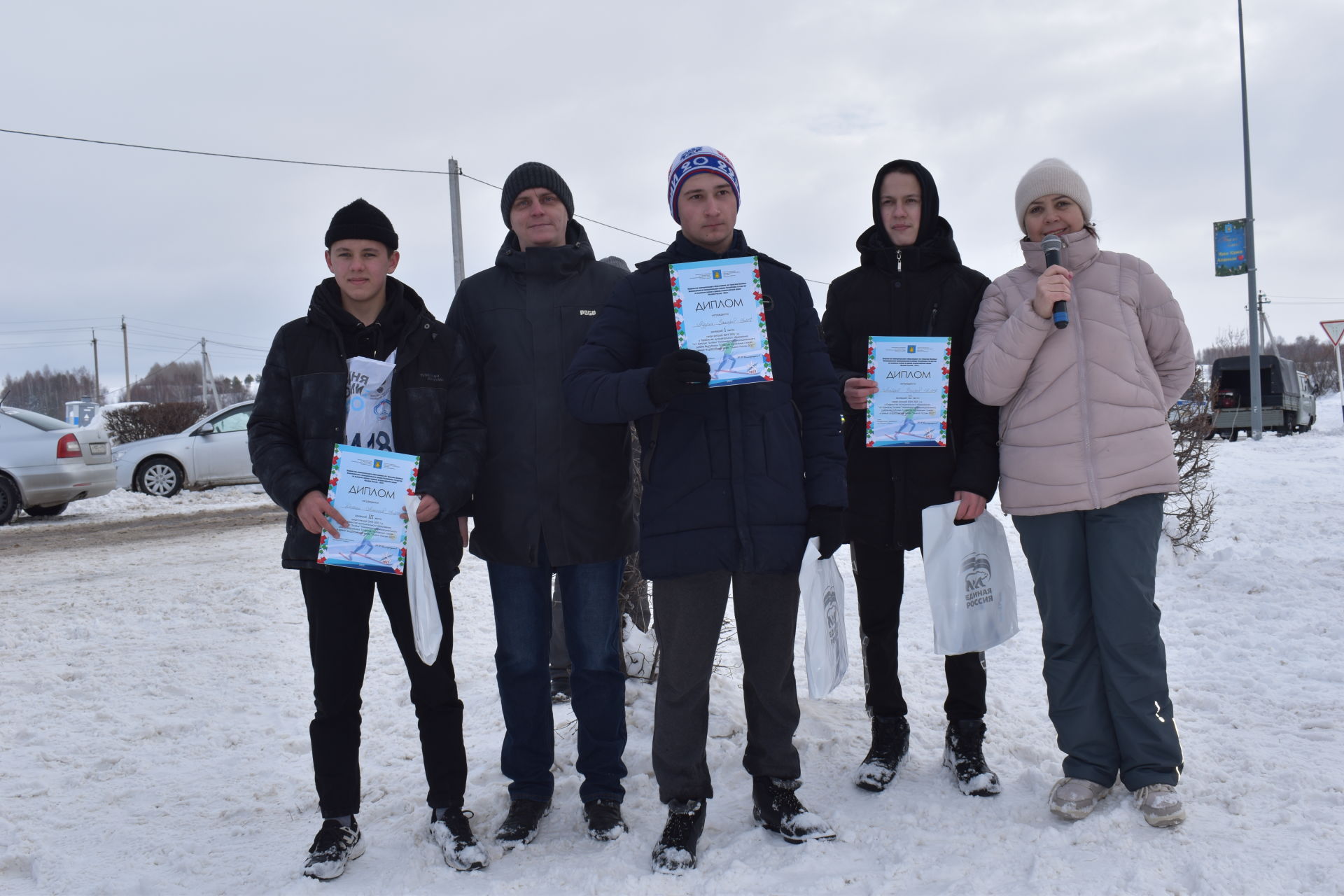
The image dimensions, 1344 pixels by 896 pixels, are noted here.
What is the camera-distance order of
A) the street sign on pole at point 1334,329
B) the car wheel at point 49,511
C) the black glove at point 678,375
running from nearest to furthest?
the black glove at point 678,375
the car wheel at point 49,511
the street sign on pole at point 1334,329

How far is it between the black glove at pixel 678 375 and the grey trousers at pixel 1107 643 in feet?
4.32

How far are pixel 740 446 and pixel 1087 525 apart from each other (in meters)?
1.20

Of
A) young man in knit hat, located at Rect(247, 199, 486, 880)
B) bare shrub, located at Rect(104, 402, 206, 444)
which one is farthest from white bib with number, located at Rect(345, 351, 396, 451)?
bare shrub, located at Rect(104, 402, 206, 444)

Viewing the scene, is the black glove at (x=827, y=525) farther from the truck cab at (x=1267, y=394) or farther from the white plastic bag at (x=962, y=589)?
the truck cab at (x=1267, y=394)

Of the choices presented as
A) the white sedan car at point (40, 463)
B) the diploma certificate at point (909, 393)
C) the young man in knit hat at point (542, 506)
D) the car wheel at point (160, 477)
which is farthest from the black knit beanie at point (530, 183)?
the car wheel at point (160, 477)

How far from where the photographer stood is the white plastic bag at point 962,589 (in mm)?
3139

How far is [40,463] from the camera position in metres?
11.7

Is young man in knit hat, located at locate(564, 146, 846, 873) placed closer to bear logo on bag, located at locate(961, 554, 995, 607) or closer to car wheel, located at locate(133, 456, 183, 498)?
bear logo on bag, located at locate(961, 554, 995, 607)

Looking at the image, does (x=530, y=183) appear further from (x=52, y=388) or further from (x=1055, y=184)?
(x=52, y=388)

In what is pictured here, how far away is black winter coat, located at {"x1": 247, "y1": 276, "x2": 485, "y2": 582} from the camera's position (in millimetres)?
2842

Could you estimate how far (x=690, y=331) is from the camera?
2785 millimetres

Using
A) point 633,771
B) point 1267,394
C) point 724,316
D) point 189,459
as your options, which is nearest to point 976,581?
point 724,316

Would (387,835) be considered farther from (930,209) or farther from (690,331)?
(930,209)

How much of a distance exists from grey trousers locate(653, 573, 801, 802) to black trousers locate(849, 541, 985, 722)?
48 cm
